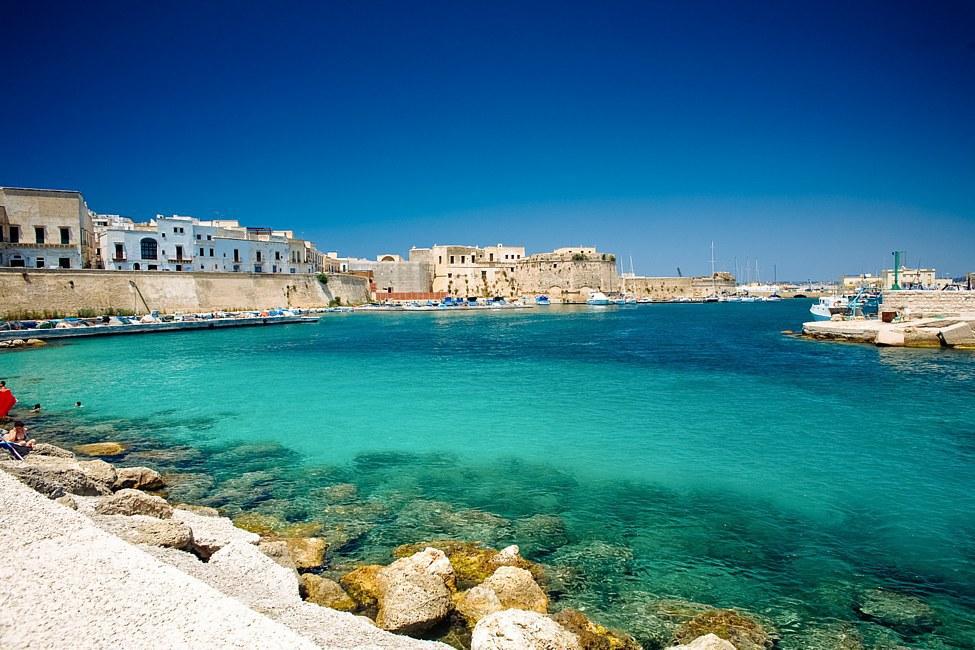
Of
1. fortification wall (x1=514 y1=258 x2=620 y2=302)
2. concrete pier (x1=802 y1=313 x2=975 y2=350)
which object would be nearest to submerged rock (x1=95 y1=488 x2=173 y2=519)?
concrete pier (x1=802 y1=313 x2=975 y2=350)

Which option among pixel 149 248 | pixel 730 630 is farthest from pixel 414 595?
pixel 149 248

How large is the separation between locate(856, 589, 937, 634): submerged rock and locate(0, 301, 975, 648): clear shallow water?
10cm

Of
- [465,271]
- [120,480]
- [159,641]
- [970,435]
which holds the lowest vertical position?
[970,435]

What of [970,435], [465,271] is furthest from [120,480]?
[465,271]

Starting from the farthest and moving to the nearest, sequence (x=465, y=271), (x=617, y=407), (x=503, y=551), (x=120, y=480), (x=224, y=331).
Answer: (x=465, y=271) < (x=224, y=331) < (x=617, y=407) < (x=120, y=480) < (x=503, y=551)

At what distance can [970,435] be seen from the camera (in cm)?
1007

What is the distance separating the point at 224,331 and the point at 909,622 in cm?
3561

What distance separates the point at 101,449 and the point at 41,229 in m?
32.0

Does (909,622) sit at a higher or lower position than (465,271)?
lower

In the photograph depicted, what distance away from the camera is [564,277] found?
211 feet

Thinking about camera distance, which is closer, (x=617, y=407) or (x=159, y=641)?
(x=159, y=641)

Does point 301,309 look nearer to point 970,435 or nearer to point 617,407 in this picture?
point 617,407

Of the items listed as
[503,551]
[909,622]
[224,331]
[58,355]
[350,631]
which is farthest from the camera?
[224,331]

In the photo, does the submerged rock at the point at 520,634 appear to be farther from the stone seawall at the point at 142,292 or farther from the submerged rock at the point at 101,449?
the stone seawall at the point at 142,292
